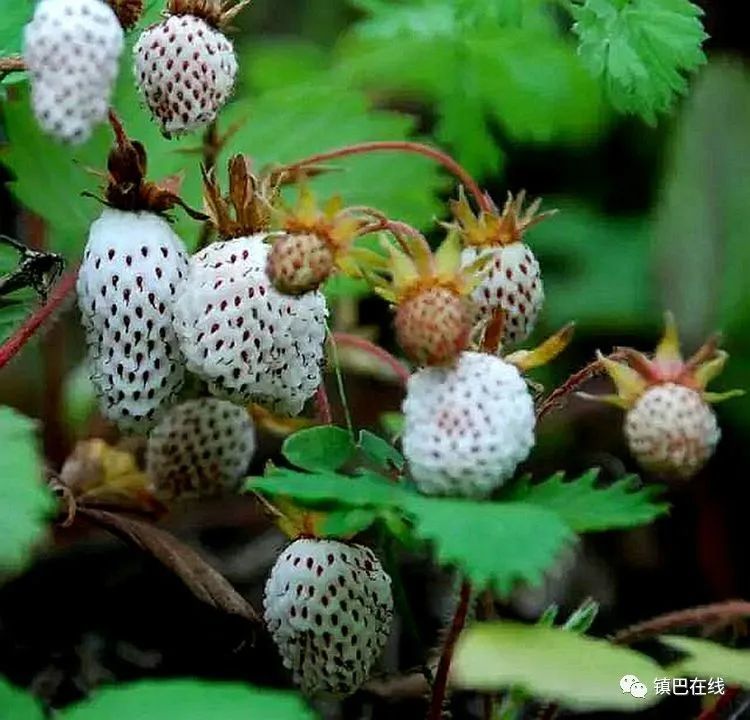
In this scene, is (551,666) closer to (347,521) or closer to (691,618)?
(347,521)

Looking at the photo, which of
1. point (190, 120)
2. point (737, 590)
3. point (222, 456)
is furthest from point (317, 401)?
point (737, 590)

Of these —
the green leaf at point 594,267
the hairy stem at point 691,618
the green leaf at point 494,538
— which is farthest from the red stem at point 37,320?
the green leaf at point 594,267

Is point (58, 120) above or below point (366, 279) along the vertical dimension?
above

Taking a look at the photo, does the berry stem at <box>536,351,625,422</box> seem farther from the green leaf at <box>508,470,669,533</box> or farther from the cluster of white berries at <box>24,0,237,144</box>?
the cluster of white berries at <box>24,0,237,144</box>

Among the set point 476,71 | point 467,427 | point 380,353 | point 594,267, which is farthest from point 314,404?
point 594,267

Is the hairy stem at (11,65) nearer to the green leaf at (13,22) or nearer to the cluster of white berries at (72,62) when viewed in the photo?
the green leaf at (13,22)

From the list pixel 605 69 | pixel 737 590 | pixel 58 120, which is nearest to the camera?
pixel 58 120

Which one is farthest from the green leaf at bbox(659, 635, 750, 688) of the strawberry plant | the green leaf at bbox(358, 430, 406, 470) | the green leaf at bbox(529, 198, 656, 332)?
the green leaf at bbox(529, 198, 656, 332)

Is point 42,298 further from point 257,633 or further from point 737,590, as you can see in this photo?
point 737,590
